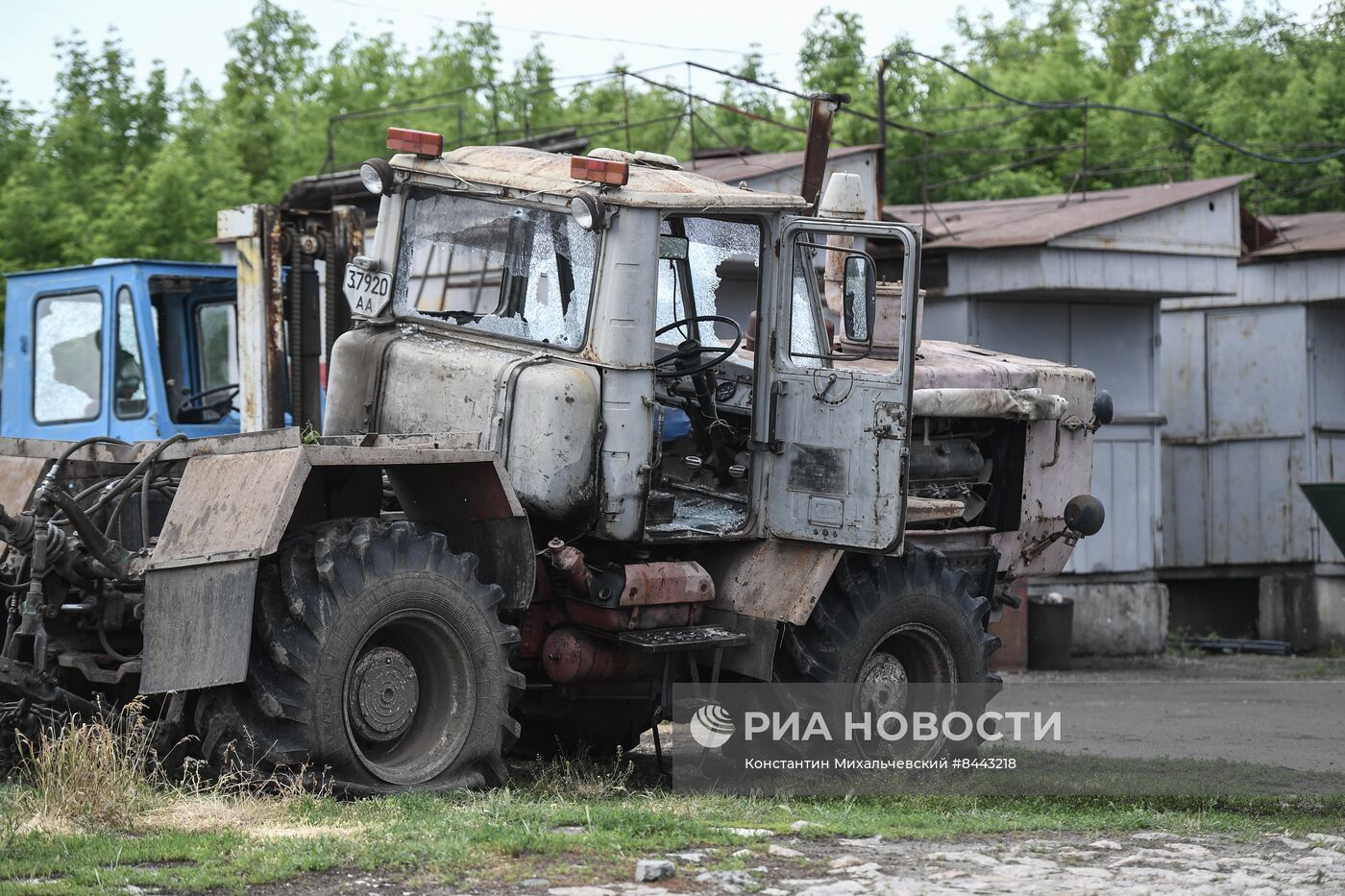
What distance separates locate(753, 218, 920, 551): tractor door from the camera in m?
8.47

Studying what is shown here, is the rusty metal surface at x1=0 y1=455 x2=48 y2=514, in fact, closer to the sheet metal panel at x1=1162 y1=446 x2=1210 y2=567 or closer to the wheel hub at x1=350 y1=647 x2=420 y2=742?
the wheel hub at x1=350 y1=647 x2=420 y2=742

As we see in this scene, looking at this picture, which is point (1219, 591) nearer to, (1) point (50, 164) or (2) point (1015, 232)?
(2) point (1015, 232)

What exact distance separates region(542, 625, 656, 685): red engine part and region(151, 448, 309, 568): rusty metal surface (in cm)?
174

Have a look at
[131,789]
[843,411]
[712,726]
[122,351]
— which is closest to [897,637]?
[712,726]

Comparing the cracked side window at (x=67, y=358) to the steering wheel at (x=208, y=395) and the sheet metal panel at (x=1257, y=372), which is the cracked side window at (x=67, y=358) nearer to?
the steering wheel at (x=208, y=395)

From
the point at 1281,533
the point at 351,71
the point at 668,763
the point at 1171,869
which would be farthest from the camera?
the point at 351,71

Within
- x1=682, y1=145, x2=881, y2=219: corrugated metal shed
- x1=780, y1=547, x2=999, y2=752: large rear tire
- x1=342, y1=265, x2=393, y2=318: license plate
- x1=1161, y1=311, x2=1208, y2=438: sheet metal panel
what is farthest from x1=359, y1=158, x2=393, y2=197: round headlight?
x1=1161, y1=311, x2=1208, y2=438: sheet metal panel

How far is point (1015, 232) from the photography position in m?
17.4

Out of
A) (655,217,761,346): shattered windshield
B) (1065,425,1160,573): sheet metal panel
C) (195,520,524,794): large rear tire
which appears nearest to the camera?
(195,520,524,794): large rear tire

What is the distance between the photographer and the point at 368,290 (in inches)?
349

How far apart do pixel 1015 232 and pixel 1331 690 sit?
5335 millimetres

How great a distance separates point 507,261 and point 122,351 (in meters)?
5.20

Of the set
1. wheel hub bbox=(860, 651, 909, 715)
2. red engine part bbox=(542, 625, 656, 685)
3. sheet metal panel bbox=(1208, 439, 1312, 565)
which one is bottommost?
wheel hub bbox=(860, 651, 909, 715)

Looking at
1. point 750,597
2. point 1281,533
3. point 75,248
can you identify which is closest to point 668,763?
point 750,597
